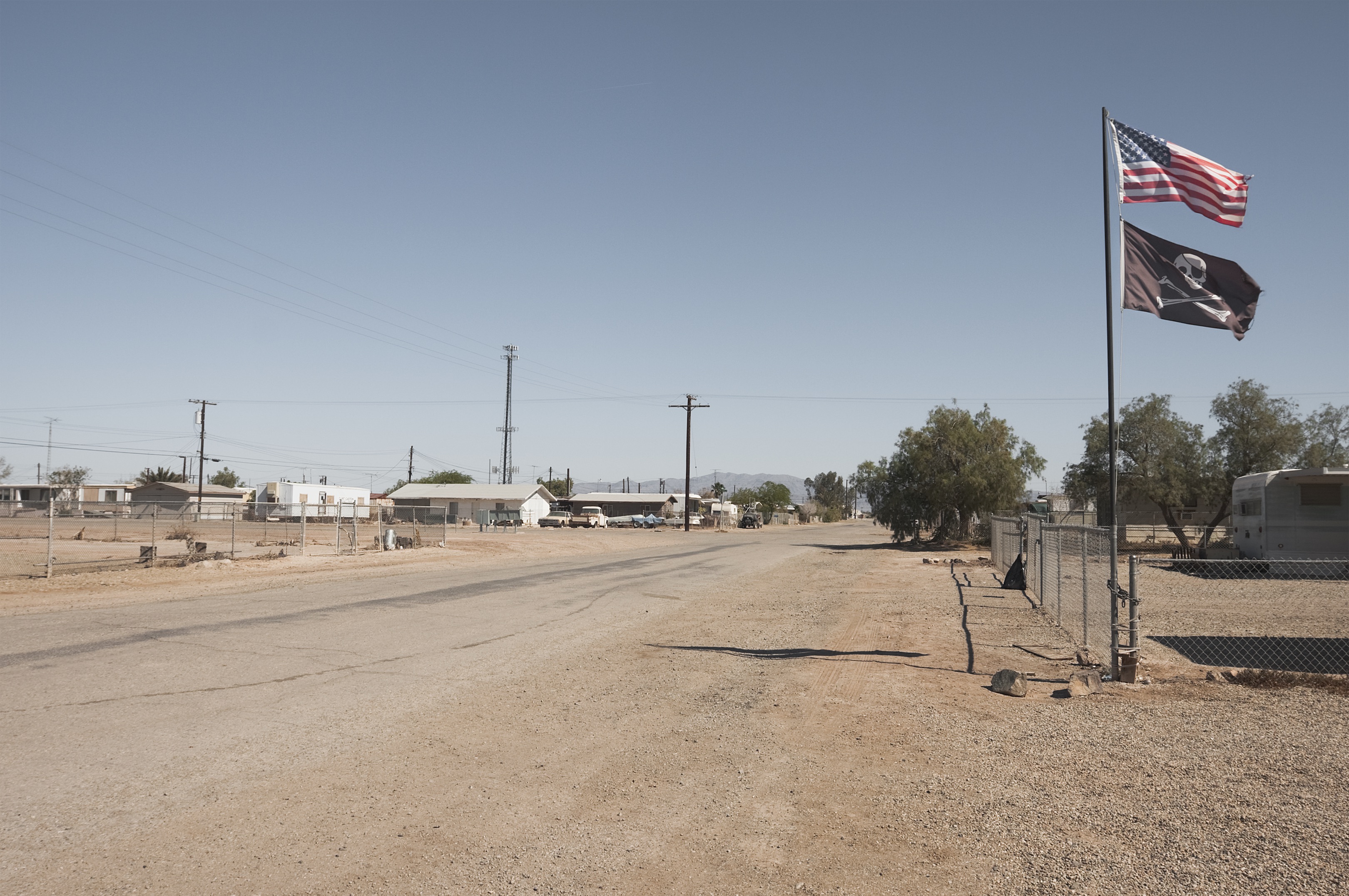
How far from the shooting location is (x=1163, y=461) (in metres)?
42.9

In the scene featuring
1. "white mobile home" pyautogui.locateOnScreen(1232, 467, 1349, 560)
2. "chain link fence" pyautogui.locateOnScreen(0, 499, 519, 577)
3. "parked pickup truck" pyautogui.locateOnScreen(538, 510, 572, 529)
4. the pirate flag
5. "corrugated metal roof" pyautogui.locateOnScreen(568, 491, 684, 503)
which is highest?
the pirate flag

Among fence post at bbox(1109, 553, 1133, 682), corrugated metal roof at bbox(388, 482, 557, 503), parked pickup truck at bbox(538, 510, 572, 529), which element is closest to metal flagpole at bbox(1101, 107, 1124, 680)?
fence post at bbox(1109, 553, 1133, 682)

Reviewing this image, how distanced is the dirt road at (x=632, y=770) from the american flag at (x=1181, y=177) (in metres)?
6.19

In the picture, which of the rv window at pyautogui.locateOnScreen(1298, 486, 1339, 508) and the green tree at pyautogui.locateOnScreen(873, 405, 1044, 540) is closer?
the rv window at pyautogui.locateOnScreen(1298, 486, 1339, 508)

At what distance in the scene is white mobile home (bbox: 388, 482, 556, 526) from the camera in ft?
302

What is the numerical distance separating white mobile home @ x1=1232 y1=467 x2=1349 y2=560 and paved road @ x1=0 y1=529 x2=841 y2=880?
17616mm

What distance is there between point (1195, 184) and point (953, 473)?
36.4 meters

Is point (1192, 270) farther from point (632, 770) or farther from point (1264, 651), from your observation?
point (632, 770)

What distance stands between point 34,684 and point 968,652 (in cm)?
1133

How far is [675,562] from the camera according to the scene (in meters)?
31.9

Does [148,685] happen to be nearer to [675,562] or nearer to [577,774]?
[577,774]

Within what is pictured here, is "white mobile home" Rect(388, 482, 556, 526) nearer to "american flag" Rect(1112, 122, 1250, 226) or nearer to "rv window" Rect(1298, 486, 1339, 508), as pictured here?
"rv window" Rect(1298, 486, 1339, 508)

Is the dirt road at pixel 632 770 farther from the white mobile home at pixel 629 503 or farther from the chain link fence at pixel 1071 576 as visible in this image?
the white mobile home at pixel 629 503

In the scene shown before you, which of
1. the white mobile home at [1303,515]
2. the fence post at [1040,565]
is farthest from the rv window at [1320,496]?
the fence post at [1040,565]
